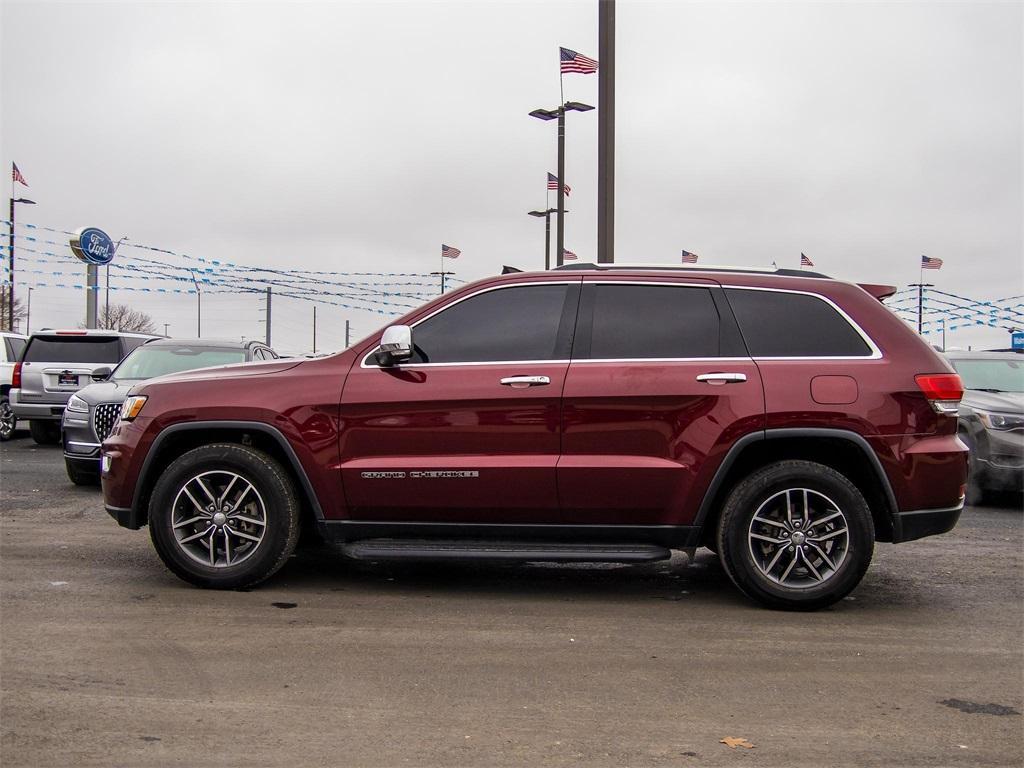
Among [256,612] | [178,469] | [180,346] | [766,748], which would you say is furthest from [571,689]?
[180,346]

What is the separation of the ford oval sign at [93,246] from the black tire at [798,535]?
27.1 metres

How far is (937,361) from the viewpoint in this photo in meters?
5.50

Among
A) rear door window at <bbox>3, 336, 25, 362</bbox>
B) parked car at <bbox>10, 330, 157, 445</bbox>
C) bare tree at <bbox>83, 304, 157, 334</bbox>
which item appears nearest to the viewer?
parked car at <bbox>10, 330, 157, 445</bbox>

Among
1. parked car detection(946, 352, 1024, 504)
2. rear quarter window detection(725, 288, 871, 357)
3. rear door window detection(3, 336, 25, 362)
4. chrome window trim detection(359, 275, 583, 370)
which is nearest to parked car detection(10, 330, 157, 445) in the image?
rear door window detection(3, 336, 25, 362)

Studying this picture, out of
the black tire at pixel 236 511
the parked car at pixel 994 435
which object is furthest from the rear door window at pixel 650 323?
the parked car at pixel 994 435

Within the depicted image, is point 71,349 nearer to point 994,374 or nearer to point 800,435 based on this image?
point 800,435

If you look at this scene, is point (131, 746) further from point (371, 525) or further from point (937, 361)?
point (937, 361)

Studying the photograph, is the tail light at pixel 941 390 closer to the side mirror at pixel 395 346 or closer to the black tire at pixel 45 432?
the side mirror at pixel 395 346

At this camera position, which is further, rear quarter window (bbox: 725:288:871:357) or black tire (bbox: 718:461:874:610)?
rear quarter window (bbox: 725:288:871:357)

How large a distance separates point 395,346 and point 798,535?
96.1 inches

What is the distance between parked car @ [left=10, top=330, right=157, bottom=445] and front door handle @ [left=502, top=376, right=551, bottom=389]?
975cm

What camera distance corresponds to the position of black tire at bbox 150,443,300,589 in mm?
5582

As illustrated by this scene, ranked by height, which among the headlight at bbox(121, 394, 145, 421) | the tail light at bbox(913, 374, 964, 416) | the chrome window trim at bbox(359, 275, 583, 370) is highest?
the chrome window trim at bbox(359, 275, 583, 370)

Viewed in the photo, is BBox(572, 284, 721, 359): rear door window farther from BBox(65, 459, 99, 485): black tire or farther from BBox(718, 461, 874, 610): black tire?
BBox(65, 459, 99, 485): black tire
